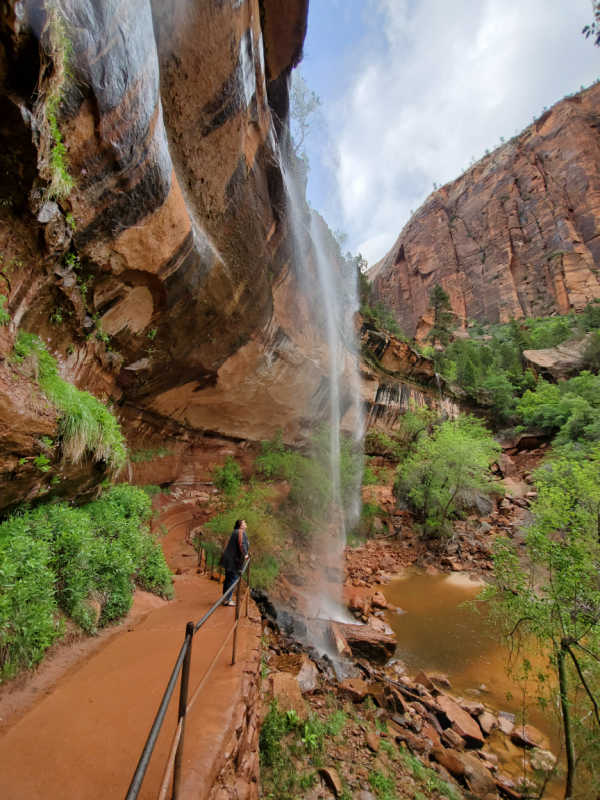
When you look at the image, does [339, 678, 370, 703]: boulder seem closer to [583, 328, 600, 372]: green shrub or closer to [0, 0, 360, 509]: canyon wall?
[0, 0, 360, 509]: canyon wall

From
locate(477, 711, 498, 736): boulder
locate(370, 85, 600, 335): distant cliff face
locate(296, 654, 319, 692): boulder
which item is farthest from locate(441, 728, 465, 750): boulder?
locate(370, 85, 600, 335): distant cliff face

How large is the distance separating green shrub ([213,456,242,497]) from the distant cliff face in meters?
40.1

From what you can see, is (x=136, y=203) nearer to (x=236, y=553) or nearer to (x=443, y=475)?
(x=236, y=553)

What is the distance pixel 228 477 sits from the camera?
13195 mm

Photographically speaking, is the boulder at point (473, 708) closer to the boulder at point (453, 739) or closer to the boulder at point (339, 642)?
the boulder at point (453, 739)

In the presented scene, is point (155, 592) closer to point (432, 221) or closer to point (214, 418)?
point (214, 418)

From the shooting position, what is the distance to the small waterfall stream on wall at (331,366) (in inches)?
482

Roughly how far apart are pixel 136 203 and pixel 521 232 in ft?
202

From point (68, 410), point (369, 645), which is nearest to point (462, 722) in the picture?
point (369, 645)

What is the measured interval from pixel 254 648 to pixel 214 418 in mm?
10552

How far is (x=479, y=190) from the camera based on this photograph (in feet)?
188

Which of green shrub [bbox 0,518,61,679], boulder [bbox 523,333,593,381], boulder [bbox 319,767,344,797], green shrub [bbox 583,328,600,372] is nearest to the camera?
→ green shrub [bbox 0,518,61,679]

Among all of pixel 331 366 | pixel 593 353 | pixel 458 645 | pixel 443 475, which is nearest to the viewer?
pixel 458 645

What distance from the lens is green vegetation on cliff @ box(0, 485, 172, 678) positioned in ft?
10.4
